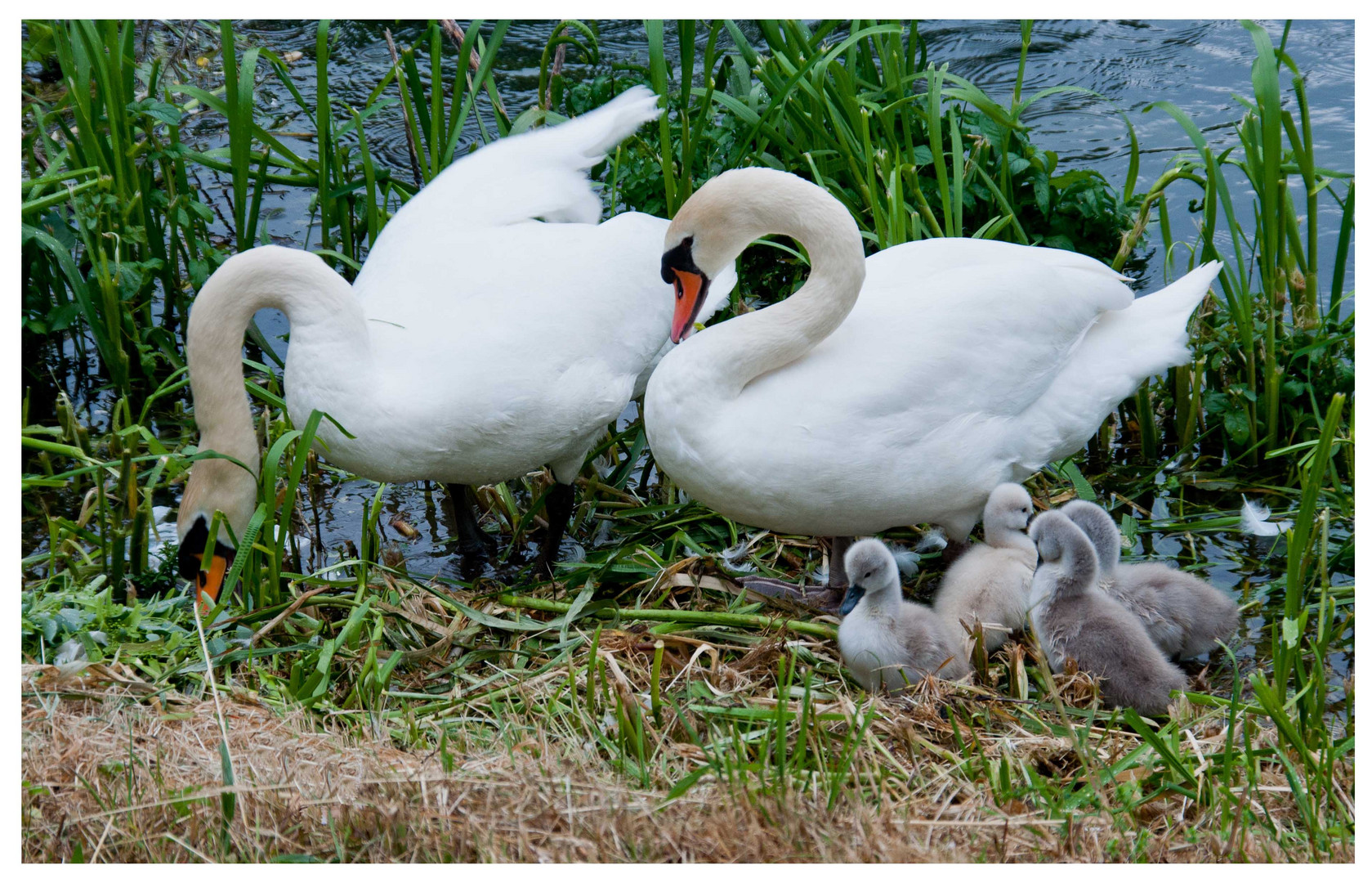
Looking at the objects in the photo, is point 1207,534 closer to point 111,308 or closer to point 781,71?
point 781,71

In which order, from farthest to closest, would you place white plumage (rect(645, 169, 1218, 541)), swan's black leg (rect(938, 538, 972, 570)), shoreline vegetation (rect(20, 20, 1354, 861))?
1. swan's black leg (rect(938, 538, 972, 570))
2. white plumage (rect(645, 169, 1218, 541))
3. shoreline vegetation (rect(20, 20, 1354, 861))

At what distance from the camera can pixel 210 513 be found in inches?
164

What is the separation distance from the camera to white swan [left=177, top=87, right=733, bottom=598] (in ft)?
13.3

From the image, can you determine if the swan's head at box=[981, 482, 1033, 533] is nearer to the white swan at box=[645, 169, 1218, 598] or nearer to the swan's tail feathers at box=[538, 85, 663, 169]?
the white swan at box=[645, 169, 1218, 598]

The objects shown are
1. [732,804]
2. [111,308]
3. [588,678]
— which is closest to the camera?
[732,804]

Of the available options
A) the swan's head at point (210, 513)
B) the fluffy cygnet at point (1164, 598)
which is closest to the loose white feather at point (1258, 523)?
the fluffy cygnet at point (1164, 598)

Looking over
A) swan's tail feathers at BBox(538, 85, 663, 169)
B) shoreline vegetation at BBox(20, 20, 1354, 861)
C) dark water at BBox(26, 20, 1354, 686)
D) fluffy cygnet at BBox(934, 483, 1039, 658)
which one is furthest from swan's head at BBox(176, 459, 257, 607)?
fluffy cygnet at BBox(934, 483, 1039, 658)

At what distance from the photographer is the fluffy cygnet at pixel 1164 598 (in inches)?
156

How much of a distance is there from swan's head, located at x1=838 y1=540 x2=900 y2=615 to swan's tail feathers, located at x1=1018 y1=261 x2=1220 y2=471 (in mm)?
685

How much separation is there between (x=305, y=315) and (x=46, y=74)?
412cm

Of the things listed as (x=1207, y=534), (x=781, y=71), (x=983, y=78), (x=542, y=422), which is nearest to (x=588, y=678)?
(x=542, y=422)

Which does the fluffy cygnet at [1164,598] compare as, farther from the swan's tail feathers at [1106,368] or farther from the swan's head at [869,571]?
the swan's head at [869,571]

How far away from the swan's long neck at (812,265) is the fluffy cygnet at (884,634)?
2.01 ft

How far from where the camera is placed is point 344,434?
3.97 meters
